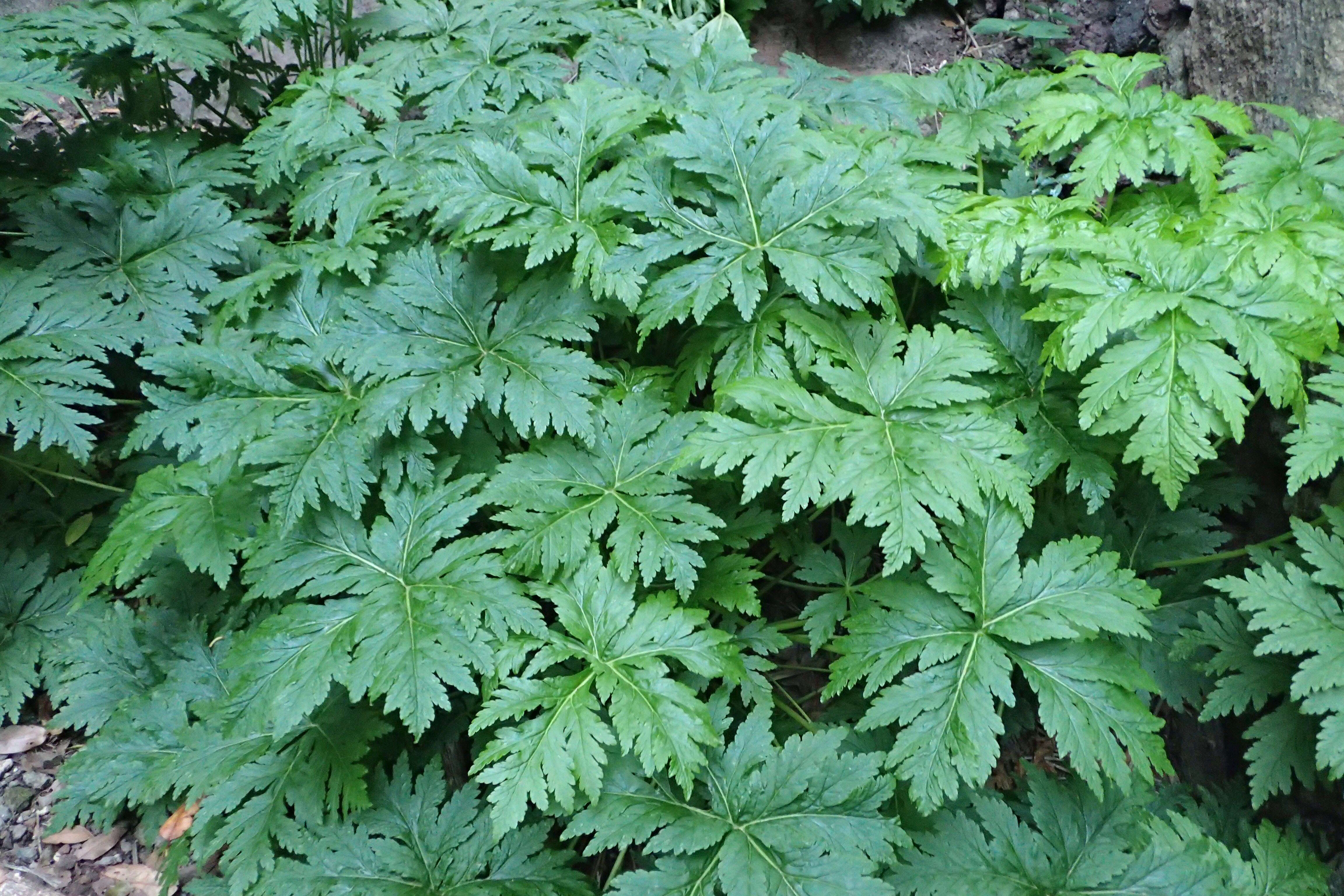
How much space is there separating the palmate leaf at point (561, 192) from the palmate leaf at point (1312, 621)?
174 cm

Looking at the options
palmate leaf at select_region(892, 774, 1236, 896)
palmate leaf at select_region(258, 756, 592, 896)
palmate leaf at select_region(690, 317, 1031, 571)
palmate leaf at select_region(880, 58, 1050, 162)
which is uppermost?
palmate leaf at select_region(880, 58, 1050, 162)

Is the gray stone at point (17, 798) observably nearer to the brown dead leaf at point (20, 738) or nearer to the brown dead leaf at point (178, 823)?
the brown dead leaf at point (20, 738)

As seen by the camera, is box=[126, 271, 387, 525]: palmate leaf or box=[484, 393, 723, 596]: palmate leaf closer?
box=[484, 393, 723, 596]: palmate leaf

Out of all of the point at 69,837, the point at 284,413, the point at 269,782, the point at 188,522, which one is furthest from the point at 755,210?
the point at 69,837

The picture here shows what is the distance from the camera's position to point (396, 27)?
3398 mm

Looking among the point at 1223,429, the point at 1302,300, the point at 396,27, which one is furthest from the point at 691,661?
the point at 396,27

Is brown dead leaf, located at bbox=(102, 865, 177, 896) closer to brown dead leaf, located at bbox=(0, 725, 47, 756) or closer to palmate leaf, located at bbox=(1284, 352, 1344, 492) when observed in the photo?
brown dead leaf, located at bbox=(0, 725, 47, 756)

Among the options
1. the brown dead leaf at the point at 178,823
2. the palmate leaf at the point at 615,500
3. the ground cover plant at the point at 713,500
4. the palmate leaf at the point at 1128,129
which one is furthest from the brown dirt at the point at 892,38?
the brown dead leaf at the point at 178,823

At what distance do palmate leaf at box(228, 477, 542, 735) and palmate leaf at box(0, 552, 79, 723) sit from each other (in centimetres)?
101

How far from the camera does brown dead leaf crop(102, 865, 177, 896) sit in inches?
98.8

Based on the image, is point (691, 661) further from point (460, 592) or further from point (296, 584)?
point (296, 584)

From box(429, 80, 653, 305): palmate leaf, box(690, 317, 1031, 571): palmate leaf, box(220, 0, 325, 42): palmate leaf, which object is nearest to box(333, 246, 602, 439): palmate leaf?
box(429, 80, 653, 305): palmate leaf

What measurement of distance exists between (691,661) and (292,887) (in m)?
1.17

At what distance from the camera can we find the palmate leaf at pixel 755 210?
2320 millimetres
